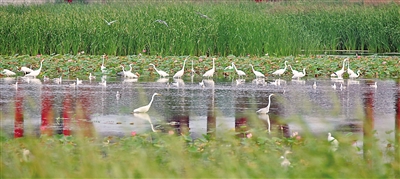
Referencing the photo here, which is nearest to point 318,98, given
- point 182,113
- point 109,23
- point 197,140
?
point 182,113

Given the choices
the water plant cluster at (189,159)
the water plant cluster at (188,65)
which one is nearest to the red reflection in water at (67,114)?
the water plant cluster at (189,159)

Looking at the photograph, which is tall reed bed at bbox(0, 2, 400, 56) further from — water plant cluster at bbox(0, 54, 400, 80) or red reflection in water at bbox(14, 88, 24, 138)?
red reflection in water at bbox(14, 88, 24, 138)

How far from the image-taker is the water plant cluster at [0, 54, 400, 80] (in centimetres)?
1948

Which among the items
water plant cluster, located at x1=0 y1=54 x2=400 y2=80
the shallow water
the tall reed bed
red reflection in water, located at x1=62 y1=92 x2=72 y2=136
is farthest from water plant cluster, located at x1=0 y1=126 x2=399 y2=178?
the tall reed bed

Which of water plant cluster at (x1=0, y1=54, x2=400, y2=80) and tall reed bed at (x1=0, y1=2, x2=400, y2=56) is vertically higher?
tall reed bed at (x1=0, y1=2, x2=400, y2=56)

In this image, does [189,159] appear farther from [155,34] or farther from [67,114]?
[155,34]

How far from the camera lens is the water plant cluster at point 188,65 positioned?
1948 cm

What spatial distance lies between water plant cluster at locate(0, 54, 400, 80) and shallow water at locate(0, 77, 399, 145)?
130 cm

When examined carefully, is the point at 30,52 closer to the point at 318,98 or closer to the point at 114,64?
the point at 114,64

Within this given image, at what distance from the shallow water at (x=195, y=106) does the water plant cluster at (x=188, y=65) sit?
4.26ft

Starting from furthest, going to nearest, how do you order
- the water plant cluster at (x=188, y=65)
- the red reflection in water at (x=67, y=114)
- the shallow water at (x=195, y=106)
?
the water plant cluster at (x=188, y=65), the shallow water at (x=195, y=106), the red reflection in water at (x=67, y=114)

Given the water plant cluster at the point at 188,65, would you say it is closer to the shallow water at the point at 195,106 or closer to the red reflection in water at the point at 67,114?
the shallow water at the point at 195,106

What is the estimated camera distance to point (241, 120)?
37.5 ft

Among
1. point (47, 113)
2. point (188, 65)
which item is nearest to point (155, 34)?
point (188, 65)
